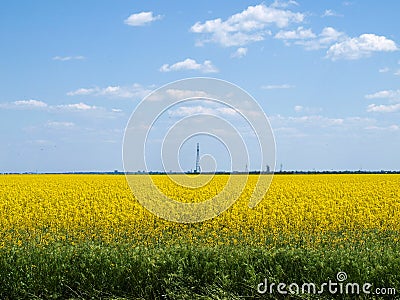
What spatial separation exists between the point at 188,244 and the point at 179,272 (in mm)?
2526

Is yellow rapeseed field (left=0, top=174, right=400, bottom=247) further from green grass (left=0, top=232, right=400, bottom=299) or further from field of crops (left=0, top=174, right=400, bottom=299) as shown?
green grass (left=0, top=232, right=400, bottom=299)

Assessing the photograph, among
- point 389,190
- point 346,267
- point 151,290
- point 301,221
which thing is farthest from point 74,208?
point 389,190

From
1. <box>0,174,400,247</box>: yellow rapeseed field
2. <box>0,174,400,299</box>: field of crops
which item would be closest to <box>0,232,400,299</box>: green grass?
<box>0,174,400,299</box>: field of crops

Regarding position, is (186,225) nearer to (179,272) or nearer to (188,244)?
(188,244)

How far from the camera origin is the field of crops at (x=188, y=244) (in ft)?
29.9

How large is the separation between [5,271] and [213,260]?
3.66 meters

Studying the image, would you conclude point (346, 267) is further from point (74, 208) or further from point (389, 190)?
point (389, 190)

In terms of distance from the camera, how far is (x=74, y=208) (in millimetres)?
16562

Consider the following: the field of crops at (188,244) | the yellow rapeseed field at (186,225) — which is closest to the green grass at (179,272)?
the field of crops at (188,244)

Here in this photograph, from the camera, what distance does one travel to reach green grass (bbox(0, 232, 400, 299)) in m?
8.93

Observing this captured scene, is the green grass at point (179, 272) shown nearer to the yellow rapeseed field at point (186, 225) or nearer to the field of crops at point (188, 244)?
the field of crops at point (188, 244)

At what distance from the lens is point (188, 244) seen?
1167 cm

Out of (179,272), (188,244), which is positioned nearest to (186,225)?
(188,244)

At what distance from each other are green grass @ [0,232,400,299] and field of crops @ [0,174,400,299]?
0.7 inches
